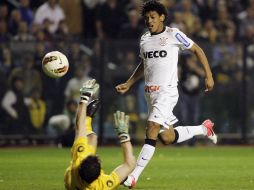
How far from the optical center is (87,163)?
32.9 feet

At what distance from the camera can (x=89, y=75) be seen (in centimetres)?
2314

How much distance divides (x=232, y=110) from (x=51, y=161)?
762 centimetres

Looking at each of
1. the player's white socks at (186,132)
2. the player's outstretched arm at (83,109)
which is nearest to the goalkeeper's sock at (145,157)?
the player's white socks at (186,132)

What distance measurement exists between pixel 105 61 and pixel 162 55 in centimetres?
1057

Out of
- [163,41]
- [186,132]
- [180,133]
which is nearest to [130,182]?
[180,133]

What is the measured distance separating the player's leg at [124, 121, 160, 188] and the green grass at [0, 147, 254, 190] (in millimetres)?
305

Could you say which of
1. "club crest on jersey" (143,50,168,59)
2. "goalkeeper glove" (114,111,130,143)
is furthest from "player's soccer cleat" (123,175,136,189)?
"club crest on jersey" (143,50,168,59)

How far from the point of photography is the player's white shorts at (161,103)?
12812 mm

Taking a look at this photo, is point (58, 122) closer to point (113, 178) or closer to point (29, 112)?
point (29, 112)

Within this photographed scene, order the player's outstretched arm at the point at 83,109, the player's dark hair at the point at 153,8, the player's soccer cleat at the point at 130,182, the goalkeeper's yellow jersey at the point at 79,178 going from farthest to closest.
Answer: the player's dark hair at the point at 153,8, the player's soccer cleat at the point at 130,182, the player's outstretched arm at the point at 83,109, the goalkeeper's yellow jersey at the point at 79,178

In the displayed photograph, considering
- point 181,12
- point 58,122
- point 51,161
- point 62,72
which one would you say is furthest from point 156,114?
point 181,12

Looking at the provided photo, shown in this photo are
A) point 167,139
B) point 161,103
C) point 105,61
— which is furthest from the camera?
point 105,61

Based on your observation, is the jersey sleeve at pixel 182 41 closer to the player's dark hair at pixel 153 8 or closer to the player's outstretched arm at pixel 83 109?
the player's dark hair at pixel 153 8

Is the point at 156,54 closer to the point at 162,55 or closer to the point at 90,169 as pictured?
the point at 162,55
